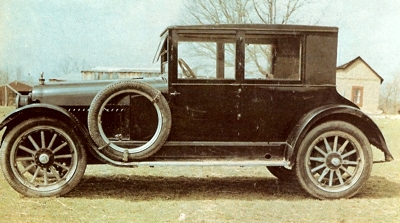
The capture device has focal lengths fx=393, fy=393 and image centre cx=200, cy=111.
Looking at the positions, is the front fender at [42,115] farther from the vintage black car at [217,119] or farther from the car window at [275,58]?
the car window at [275,58]

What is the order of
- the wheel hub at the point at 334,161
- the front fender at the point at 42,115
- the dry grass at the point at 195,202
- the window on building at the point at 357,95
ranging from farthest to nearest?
the window on building at the point at 357,95 < the wheel hub at the point at 334,161 < the front fender at the point at 42,115 < the dry grass at the point at 195,202

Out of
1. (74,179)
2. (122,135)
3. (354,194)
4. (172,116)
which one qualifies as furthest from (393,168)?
(74,179)

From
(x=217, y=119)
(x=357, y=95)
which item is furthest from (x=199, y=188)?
(x=357, y=95)

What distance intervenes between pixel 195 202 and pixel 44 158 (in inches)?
70.5

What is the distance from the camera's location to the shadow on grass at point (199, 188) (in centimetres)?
476

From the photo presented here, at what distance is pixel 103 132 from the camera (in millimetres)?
4570

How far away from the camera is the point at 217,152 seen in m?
4.70

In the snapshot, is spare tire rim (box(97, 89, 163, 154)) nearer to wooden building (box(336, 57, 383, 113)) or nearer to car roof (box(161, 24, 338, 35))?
car roof (box(161, 24, 338, 35))

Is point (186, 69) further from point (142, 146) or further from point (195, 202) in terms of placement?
point (195, 202)

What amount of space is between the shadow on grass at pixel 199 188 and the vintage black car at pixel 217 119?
0.43 meters

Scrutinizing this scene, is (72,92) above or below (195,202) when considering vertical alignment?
above

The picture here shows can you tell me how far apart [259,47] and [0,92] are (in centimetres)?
4155

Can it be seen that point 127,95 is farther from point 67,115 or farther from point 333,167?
point 333,167

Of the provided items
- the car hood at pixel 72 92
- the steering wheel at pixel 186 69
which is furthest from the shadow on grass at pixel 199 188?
the steering wheel at pixel 186 69
